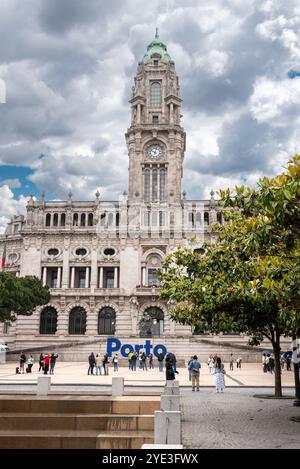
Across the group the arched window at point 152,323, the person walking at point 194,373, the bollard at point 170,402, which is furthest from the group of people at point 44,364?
the arched window at point 152,323

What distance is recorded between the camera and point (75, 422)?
53.5ft

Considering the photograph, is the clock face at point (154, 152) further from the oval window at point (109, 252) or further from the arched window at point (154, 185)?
the oval window at point (109, 252)

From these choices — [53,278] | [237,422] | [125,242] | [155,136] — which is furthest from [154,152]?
[237,422]

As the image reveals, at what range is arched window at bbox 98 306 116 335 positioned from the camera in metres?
69.9

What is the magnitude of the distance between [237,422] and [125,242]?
180 feet

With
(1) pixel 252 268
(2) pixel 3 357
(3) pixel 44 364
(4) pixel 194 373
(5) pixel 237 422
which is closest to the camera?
(5) pixel 237 422

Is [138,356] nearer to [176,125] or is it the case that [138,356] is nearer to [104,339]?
[104,339]

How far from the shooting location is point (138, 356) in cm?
5228

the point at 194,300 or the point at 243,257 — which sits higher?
the point at 243,257

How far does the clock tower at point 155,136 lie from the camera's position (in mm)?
75188

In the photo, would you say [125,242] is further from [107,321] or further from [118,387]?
[118,387]

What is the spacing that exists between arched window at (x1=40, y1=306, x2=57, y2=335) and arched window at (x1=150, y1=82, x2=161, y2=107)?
118ft
